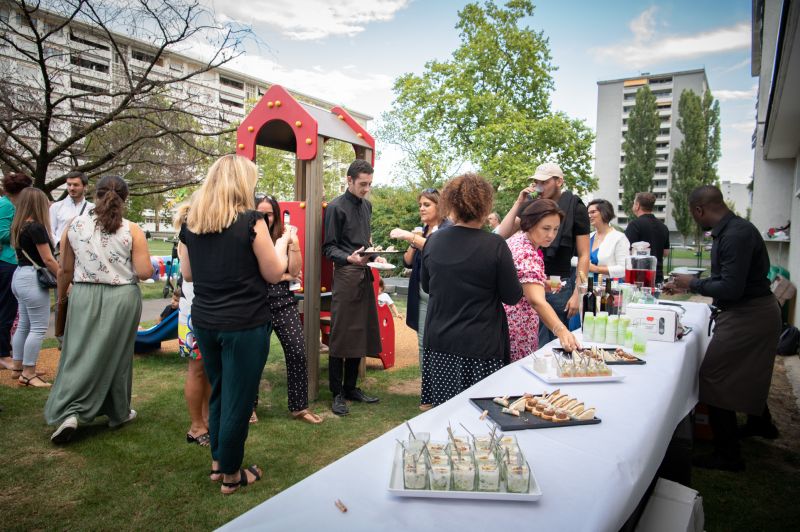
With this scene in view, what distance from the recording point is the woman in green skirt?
3.50 metres

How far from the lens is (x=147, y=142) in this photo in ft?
28.4

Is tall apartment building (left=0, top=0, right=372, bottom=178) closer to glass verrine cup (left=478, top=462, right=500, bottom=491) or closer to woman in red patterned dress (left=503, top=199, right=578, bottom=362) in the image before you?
woman in red patterned dress (left=503, top=199, right=578, bottom=362)

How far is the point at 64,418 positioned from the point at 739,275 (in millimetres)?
4712

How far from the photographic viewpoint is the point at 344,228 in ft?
14.7

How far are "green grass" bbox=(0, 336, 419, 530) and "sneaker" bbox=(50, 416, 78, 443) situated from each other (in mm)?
60

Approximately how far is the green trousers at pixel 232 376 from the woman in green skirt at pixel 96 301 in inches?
53.4

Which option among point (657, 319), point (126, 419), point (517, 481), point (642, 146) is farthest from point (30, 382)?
point (642, 146)

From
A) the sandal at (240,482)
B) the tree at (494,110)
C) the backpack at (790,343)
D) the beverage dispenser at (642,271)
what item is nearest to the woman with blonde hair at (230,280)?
the sandal at (240,482)

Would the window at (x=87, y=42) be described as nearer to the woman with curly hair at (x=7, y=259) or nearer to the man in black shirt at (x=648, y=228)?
the woman with curly hair at (x=7, y=259)

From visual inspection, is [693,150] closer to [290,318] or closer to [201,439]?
[290,318]

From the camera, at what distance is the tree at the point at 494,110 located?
2059 cm

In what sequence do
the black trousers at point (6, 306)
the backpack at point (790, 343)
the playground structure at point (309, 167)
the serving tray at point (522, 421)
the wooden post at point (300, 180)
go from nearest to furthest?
the serving tray at point (522, 421) < the playground structure at point (309, 167) < the black trousers at point (6, 306) < the wooden post at point (300, 180) < the backpack at point (790, 343)

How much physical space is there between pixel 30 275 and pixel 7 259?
1.66 feet

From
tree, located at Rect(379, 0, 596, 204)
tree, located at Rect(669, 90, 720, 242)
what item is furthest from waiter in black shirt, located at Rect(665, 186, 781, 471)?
tree, located at Rect(669, 90, 720, 242)
